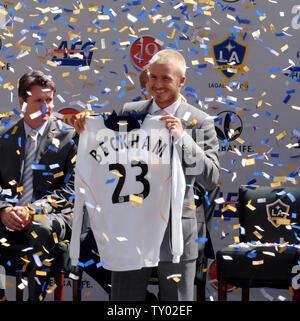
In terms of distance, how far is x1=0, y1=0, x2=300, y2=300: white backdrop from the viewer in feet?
12.9

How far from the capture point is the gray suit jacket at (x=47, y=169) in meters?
3.22

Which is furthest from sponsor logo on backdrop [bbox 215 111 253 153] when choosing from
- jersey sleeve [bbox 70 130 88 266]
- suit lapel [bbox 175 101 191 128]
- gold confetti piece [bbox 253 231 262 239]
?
jersey sleeve [bbox 70 130 88 266]

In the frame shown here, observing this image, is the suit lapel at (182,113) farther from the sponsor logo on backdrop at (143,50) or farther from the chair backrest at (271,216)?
the sponsor logo on backdrop at (143,50)

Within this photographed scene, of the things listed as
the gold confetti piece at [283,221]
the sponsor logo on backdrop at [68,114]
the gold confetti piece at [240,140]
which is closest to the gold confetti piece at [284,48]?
the gold confetti piece at [240,140]

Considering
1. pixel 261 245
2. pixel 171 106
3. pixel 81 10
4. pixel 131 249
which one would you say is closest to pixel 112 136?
pixel 171 106

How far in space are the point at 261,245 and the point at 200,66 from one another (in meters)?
1.27

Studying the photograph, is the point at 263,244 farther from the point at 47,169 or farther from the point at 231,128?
the point at 47,169

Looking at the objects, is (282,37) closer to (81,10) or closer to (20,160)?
(81,10)

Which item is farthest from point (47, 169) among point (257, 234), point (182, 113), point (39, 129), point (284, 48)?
point (284, 48)

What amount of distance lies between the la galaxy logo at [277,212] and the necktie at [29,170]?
4.75 feet

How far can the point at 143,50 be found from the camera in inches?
158

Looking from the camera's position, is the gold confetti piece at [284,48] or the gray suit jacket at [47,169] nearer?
the gray suit jacket at [47,169]

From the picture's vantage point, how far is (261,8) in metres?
3.93

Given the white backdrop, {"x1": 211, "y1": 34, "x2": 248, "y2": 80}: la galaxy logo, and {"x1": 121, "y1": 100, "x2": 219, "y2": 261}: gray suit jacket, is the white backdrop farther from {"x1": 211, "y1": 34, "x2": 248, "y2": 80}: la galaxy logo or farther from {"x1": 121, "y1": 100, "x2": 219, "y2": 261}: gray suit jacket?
{"x1": 121, "y1": 100, "x2": 219, "y2": 261}: gray suit jacket
